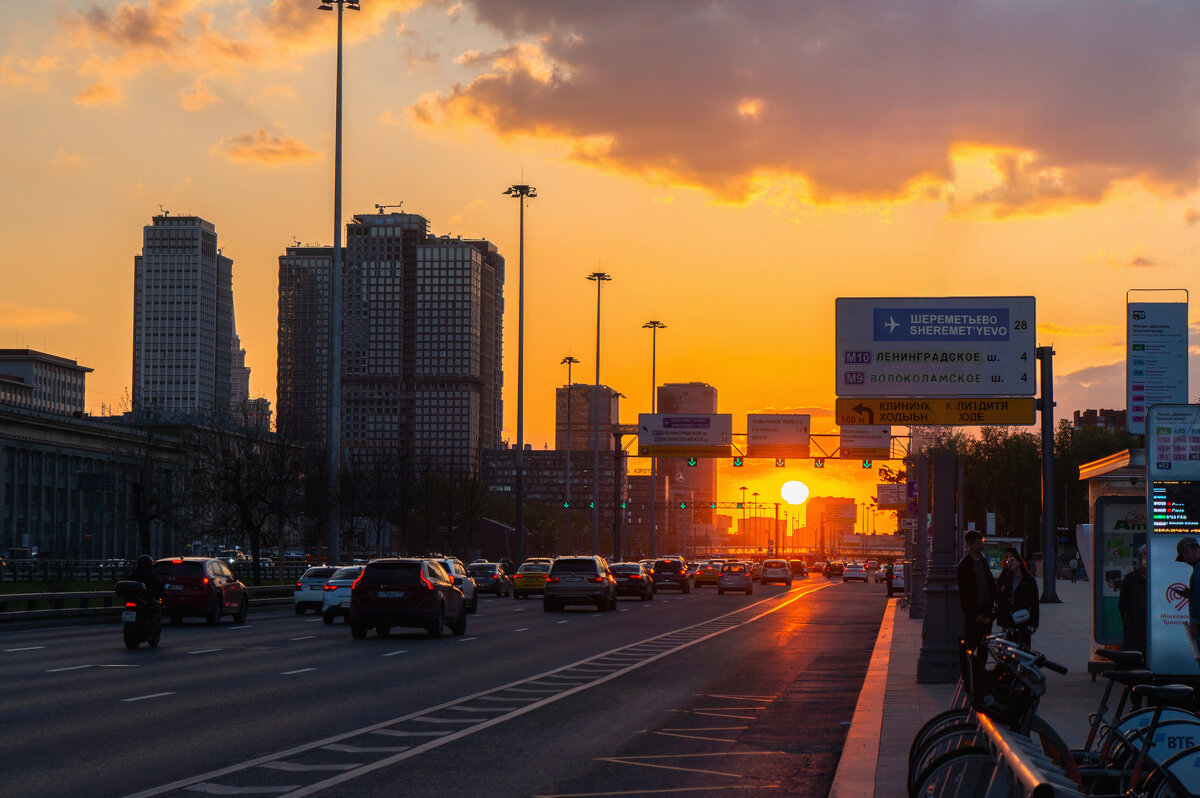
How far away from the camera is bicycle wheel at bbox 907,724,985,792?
7.12m

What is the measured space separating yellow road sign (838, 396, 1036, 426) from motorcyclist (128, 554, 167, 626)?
13.8 metres

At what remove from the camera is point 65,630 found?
34.9 metres

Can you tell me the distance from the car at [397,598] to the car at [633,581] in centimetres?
2892

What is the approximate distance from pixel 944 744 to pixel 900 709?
8.65 metres

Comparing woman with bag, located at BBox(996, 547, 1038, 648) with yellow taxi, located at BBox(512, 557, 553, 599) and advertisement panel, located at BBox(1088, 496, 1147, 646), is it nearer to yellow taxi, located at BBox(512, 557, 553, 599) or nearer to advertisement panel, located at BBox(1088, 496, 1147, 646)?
advertisement panel, located at BBox(1088, 496, 1147, 646)

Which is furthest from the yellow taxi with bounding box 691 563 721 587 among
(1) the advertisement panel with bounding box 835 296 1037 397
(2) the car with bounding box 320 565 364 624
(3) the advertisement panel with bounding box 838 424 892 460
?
(1) the advertisement panel with bounding box 835 296 1037 397

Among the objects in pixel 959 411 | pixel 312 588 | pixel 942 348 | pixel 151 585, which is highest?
pixel 942 348

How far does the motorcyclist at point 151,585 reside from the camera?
89.0 feet

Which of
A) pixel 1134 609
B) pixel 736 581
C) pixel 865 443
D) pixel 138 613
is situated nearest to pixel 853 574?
pixel 736 581

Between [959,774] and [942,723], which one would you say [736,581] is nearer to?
[942,723]

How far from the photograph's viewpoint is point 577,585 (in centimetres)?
4659

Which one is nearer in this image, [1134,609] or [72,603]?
[1134,609]

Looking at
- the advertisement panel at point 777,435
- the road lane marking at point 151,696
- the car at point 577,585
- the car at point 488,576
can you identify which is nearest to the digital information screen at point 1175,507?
the road lane marking at point 151,696

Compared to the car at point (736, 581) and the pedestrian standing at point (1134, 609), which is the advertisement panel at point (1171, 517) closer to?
the pedestrian standing at point (1134, 609)
